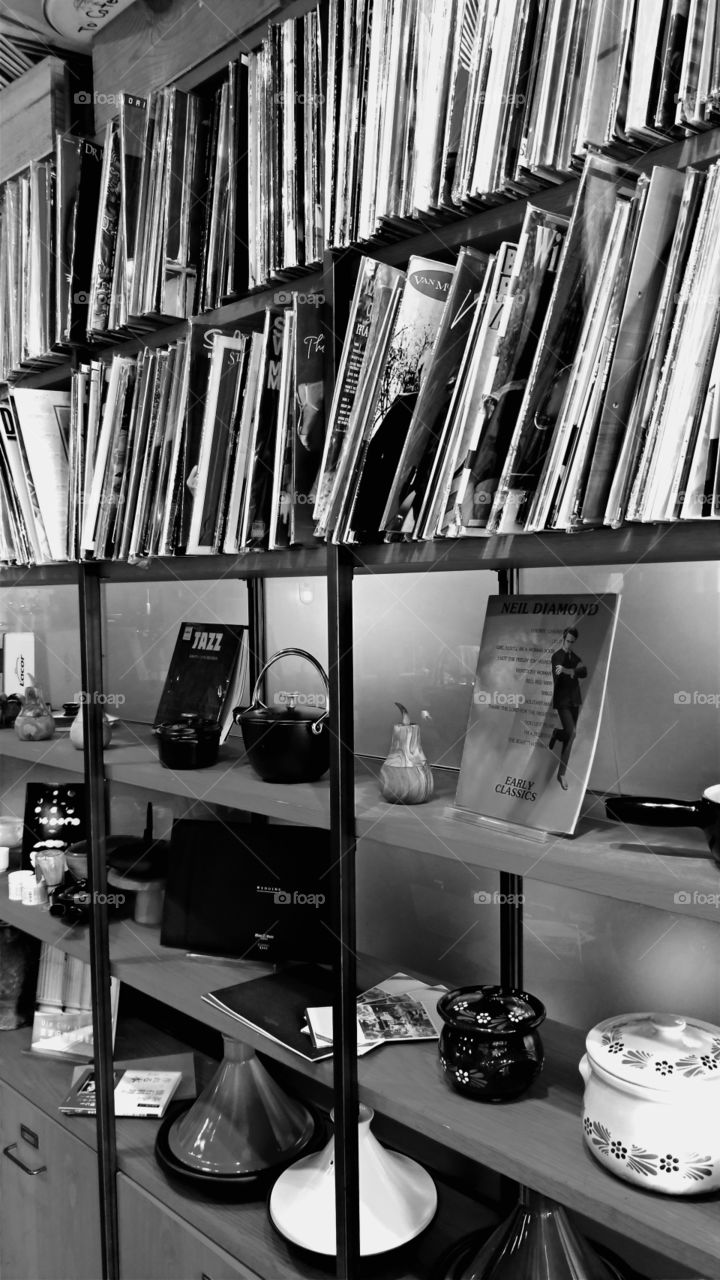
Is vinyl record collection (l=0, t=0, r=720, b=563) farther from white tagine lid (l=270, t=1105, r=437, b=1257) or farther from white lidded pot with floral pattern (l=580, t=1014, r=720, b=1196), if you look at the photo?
white tagine lid (l=270, t=1105, r=437, b=1257)

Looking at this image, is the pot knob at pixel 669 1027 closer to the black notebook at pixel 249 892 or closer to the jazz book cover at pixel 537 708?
the jazz book cover at pixel 537 708

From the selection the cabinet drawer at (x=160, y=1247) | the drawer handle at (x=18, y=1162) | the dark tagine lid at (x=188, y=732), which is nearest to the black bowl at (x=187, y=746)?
the dark tagine lid at (x=188, y=732)

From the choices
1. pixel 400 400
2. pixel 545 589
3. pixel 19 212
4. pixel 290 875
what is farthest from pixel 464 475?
pixel 19 212

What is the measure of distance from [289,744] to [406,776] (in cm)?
25

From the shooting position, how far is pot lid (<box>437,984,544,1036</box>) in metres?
1.23

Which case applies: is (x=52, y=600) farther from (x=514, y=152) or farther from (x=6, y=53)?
(x=514, y=152)

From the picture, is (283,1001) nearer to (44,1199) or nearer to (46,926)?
(46,926)

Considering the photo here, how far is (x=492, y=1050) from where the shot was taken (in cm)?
122

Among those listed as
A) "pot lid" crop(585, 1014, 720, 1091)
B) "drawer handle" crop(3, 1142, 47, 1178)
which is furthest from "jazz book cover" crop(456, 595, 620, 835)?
"drawer handle" crop(3, 1142, 47, 1178)

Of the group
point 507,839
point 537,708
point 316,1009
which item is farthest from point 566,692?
point 316,1009

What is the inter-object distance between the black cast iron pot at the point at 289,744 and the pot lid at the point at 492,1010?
407mm

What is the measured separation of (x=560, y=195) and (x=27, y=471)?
130 cm

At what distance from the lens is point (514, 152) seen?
1038mm

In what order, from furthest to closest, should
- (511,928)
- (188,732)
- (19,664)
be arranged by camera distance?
(19,664) → (188,732) → (511,928)
